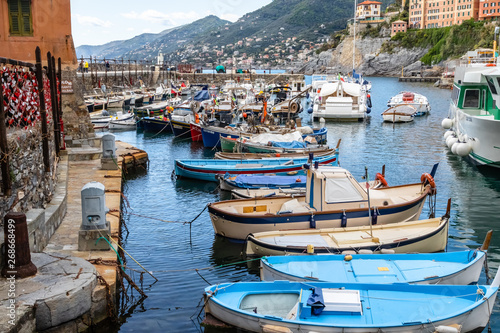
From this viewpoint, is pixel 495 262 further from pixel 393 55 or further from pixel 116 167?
pixel 393 55

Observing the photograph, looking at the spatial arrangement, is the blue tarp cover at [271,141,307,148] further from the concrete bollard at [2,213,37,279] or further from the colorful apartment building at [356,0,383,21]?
the colorful apartment building at [356,0,383,21]

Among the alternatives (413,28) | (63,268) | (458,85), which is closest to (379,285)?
(63,268)

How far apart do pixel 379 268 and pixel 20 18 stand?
19.3 meters

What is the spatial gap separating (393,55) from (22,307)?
161 meters

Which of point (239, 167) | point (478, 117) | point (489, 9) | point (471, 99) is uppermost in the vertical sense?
point (489, 9)

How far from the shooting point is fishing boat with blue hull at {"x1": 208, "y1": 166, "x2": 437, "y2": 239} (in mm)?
15773

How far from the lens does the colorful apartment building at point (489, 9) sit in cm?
14250

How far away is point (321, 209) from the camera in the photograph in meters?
16.1

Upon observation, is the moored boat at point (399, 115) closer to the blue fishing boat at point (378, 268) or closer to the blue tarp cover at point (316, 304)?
the blue fishing boat at point (378, 268)

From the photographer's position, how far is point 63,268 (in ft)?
33.4

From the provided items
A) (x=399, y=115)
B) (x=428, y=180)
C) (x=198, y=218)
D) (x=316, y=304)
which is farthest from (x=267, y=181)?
(x=399, y=115)

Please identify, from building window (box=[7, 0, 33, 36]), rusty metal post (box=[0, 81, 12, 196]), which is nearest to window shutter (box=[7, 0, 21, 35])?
building window (box=[7, 0, 33, 36])

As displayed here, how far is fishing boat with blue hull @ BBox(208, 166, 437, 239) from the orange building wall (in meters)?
12.7

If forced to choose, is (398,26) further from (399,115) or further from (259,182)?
(259,182)
